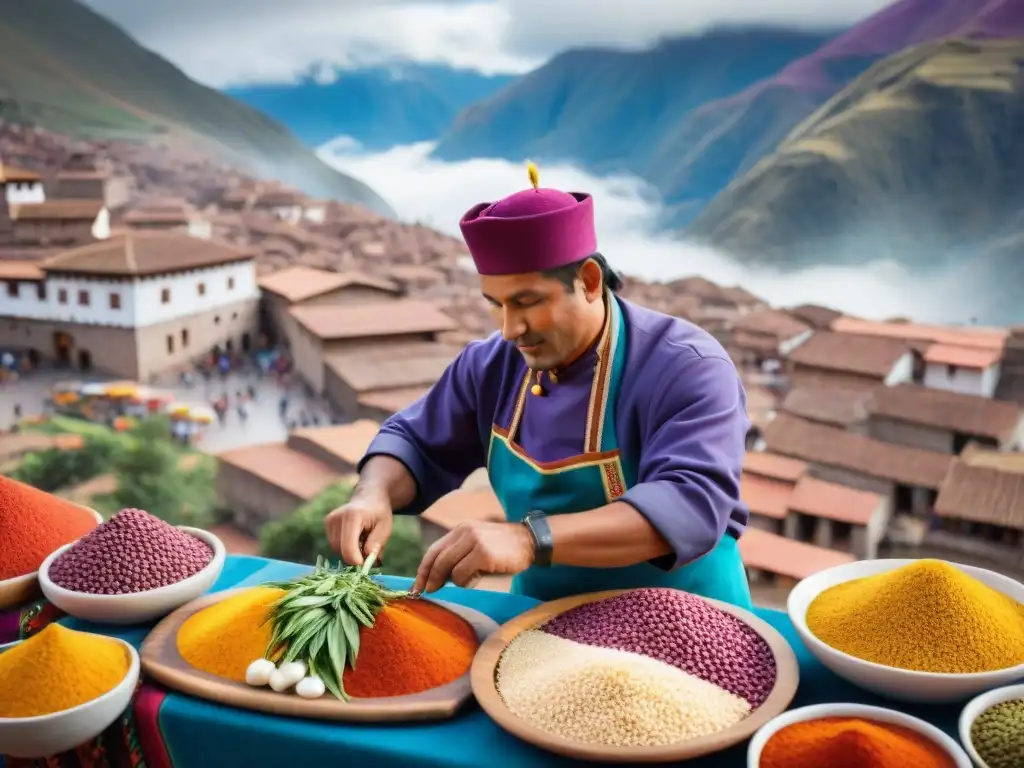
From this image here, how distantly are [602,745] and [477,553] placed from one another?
0.29m

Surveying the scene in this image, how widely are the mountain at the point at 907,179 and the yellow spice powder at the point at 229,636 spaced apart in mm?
13202

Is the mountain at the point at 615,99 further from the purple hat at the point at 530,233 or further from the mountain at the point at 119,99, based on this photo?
the purple hat at the point at 530,233

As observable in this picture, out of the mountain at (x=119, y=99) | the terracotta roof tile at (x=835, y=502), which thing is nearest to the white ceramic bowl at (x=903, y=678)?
the terracotta roof tile at (x=835, y=502)

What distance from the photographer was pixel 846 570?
4.53 ft

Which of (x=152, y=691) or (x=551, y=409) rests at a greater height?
(x=551, y=409)

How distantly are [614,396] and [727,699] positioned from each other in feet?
1.63

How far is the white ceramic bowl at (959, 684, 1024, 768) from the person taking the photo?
38.8 inches

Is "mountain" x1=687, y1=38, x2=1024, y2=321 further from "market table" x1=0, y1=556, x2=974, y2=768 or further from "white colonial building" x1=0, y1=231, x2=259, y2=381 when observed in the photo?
"market table" x1=0, y1=556, x2=974, y2=768

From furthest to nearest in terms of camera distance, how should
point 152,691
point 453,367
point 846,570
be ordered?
point 453,367 → point 846,570 → point 152,691

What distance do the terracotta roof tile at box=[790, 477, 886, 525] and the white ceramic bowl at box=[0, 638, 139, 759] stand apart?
28.6ft

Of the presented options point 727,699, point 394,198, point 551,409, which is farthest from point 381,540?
point 394,198

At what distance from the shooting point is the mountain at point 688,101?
14.0 meters

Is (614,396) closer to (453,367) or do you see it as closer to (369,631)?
(453,367)

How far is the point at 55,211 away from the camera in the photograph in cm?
1142
